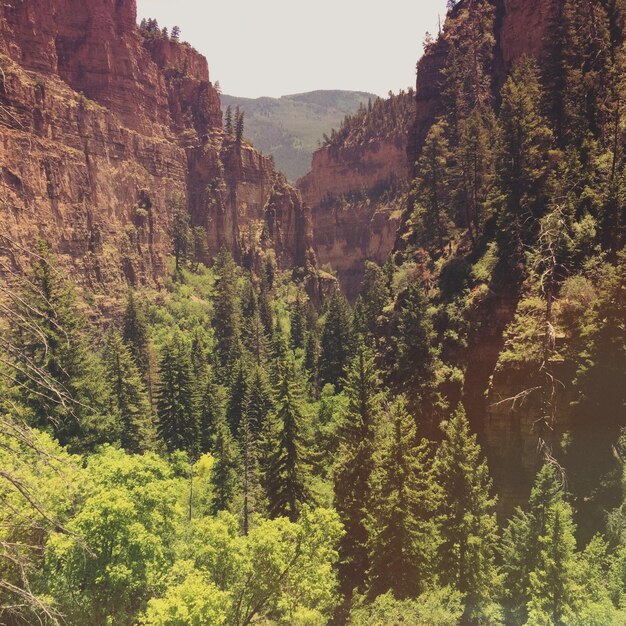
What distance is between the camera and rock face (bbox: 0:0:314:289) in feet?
211

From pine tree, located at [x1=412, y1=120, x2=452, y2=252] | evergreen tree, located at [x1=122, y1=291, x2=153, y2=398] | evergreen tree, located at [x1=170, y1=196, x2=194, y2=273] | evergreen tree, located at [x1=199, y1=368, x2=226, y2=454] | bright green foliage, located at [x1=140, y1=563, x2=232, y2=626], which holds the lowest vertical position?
evergreen tree, located at [x1=199, y1=368, x2=226, y2=454]

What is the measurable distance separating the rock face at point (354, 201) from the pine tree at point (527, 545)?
109233 millimetres

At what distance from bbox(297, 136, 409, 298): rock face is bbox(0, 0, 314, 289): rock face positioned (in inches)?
1147

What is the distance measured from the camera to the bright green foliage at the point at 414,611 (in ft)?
52.2

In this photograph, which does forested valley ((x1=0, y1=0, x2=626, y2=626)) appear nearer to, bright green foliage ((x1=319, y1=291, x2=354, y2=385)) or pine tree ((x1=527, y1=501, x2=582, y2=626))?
pine tree ((x1=527, y1=501, x2=582, y2=626))

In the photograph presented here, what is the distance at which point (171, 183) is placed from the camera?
301 feet

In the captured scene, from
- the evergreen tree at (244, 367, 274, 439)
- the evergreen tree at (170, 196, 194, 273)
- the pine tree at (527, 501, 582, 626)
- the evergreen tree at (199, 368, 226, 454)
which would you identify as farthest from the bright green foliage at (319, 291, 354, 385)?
the evergreen tree at (170, 196, 194, 273)

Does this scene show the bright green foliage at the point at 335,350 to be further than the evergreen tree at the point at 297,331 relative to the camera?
No

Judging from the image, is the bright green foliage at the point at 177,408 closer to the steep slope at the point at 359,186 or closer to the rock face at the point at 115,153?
the rock face at the point at 115,153

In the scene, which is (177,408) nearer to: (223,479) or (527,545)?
(223,479)

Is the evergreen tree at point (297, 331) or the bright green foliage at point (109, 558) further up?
the bright green foliage at point (109, 558)

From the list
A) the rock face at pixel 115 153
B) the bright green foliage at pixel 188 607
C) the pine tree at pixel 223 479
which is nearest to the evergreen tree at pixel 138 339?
the rock face at pixel 115 153

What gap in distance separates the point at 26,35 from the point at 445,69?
57.4 m

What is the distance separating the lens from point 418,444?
2856cm
